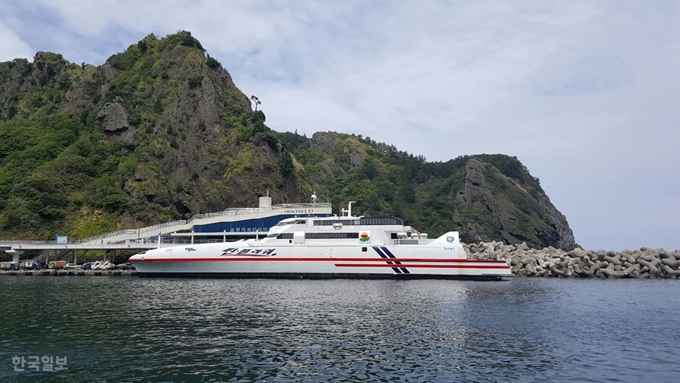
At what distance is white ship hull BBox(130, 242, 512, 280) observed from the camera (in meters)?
54.7

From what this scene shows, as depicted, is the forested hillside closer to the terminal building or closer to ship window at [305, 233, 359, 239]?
the terminal building

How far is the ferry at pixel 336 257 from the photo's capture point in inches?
2156

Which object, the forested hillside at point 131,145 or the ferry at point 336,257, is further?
the forested hillside at point 131,145

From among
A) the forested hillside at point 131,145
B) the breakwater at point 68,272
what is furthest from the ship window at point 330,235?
the forested hillside at point 131,145

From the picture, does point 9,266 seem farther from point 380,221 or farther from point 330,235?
point 380,221

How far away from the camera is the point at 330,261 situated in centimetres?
5525

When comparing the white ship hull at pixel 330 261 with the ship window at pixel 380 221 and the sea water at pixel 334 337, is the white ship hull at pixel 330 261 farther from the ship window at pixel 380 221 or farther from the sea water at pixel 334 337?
the sea water at pixel 334 337

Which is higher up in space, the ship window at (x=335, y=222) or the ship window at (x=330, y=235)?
the ship window at (x=335, y=222)

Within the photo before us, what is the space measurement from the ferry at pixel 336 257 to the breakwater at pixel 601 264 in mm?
9971

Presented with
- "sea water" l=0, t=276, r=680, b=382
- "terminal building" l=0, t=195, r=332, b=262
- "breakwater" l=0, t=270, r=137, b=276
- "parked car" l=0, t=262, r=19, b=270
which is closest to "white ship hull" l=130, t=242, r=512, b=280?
"breakwater" l=0, t=270, r=137, b=276

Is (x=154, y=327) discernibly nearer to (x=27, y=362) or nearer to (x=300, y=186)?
(x=27, y=362)

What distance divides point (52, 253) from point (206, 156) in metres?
30.3

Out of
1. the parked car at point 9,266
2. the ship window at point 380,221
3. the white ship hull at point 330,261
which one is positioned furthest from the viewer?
the parked car at point 9,266

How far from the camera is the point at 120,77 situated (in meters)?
108
